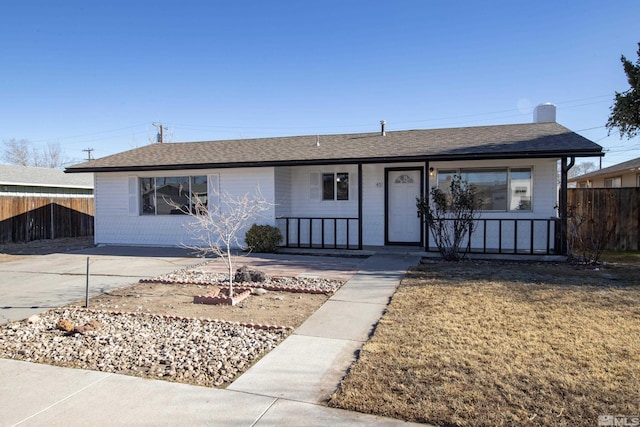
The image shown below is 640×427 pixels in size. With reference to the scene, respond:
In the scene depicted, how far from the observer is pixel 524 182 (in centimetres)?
1099

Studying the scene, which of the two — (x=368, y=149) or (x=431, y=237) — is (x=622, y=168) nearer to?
(x=431, y=237)

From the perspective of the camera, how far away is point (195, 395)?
10.5 feet

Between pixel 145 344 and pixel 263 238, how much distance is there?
7.09 m

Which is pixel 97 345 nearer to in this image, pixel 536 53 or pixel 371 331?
pixel 371 331

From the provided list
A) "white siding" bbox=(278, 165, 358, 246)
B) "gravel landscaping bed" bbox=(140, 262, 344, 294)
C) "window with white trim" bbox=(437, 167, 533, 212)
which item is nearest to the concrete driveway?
"gravel landscaping bed" bbox=(140, 262, 344, 294)

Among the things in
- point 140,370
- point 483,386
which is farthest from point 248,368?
point 483,386

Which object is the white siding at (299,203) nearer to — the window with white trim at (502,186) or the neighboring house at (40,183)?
the window with white trim at (502,186)

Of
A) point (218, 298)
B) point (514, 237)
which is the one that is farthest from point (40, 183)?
point (514, 237)

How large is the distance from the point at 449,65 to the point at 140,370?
1644cm

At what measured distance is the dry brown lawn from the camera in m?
2.91

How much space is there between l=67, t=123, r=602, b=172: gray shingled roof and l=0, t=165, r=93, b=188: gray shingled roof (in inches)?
251

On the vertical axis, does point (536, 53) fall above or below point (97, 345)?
above

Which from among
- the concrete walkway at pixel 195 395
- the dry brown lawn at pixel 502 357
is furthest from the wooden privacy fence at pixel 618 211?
the concrete walkway at pixel 195 395

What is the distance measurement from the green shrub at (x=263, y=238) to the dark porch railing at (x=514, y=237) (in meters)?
4.29
